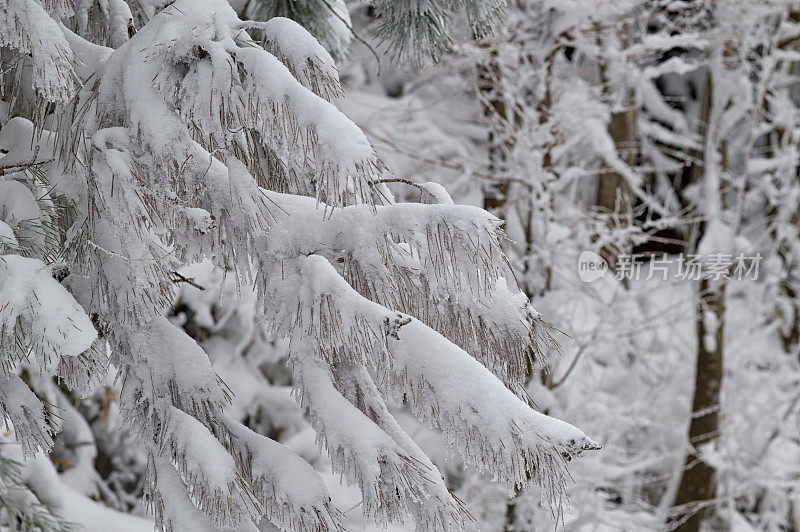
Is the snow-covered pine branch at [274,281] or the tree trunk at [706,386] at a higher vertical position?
the snow-covered pine branch at [274,281]

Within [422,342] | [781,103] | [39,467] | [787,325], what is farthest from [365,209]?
[787,325]

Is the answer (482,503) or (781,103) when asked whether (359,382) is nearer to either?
(482,503)

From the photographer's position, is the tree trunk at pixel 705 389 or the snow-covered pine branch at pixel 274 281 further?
the tree trunk at pixel 705 389

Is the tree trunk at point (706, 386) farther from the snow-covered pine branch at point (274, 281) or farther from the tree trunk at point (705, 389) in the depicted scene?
the snow-covered pine branch at point (274, 281)

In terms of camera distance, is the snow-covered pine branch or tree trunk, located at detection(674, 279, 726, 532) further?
A: tree trunk, located at detection(674, 279, 726, 532)

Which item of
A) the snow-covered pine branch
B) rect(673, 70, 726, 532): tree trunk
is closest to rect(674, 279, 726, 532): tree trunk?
rect(673, 70, 726, 532): tree trunk

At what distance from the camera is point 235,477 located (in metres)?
1.55

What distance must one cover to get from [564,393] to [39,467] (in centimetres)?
321

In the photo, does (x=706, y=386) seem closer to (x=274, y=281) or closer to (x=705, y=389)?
(x=705, y=389)

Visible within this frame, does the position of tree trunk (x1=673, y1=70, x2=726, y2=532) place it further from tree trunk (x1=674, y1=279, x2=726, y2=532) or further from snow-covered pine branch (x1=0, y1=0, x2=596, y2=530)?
snow-covered pine branch (x1=0, y1=0, x2=596, y2=530)

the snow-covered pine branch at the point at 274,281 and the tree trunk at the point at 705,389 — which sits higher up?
the snow-covered pine branch at the point at 274,281

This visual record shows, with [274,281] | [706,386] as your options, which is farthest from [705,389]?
[274,281]

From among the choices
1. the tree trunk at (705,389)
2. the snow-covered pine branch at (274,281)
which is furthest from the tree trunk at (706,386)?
the snow-covered pine branch at (274,281)

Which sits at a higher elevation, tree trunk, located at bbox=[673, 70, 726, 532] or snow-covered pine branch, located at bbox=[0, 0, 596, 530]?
snow-covered pine branch, located at bbox=[0, 0, 596, 530]
